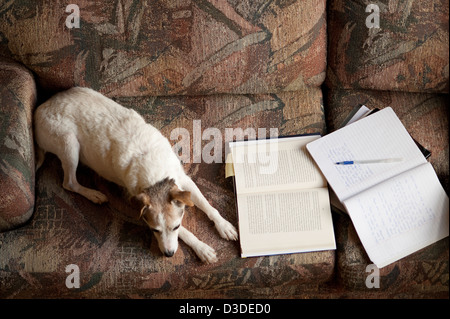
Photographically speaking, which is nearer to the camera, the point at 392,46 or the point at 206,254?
the point at 206,254

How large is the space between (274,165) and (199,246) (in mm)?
476

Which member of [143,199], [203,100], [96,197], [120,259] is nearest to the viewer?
[143,199]

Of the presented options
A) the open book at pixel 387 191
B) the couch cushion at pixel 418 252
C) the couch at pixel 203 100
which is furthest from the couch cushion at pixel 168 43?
the open book at pixel 387 191

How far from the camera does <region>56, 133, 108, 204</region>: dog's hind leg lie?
188 centimetres

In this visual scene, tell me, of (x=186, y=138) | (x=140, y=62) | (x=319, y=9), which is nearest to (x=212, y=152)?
(x=186, y=138)

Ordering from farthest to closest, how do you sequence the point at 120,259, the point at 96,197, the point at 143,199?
the point at 96,197 < the point at 120,259 < the point at 143,199

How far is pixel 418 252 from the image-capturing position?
5.70ft

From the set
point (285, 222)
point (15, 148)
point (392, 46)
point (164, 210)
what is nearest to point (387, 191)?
point (285, 222)

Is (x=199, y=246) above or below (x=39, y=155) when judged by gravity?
below

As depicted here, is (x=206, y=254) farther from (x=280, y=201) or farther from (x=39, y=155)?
(x=39, y=155)

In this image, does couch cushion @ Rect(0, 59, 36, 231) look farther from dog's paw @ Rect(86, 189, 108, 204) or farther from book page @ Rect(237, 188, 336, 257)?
book page @ Rect(237, 188, 336, 257)

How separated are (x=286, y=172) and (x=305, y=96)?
445 millimetres

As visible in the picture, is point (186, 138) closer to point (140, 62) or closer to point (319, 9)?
point (140, 62)

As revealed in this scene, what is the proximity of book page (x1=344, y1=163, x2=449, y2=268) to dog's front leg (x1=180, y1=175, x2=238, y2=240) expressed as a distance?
479mm
